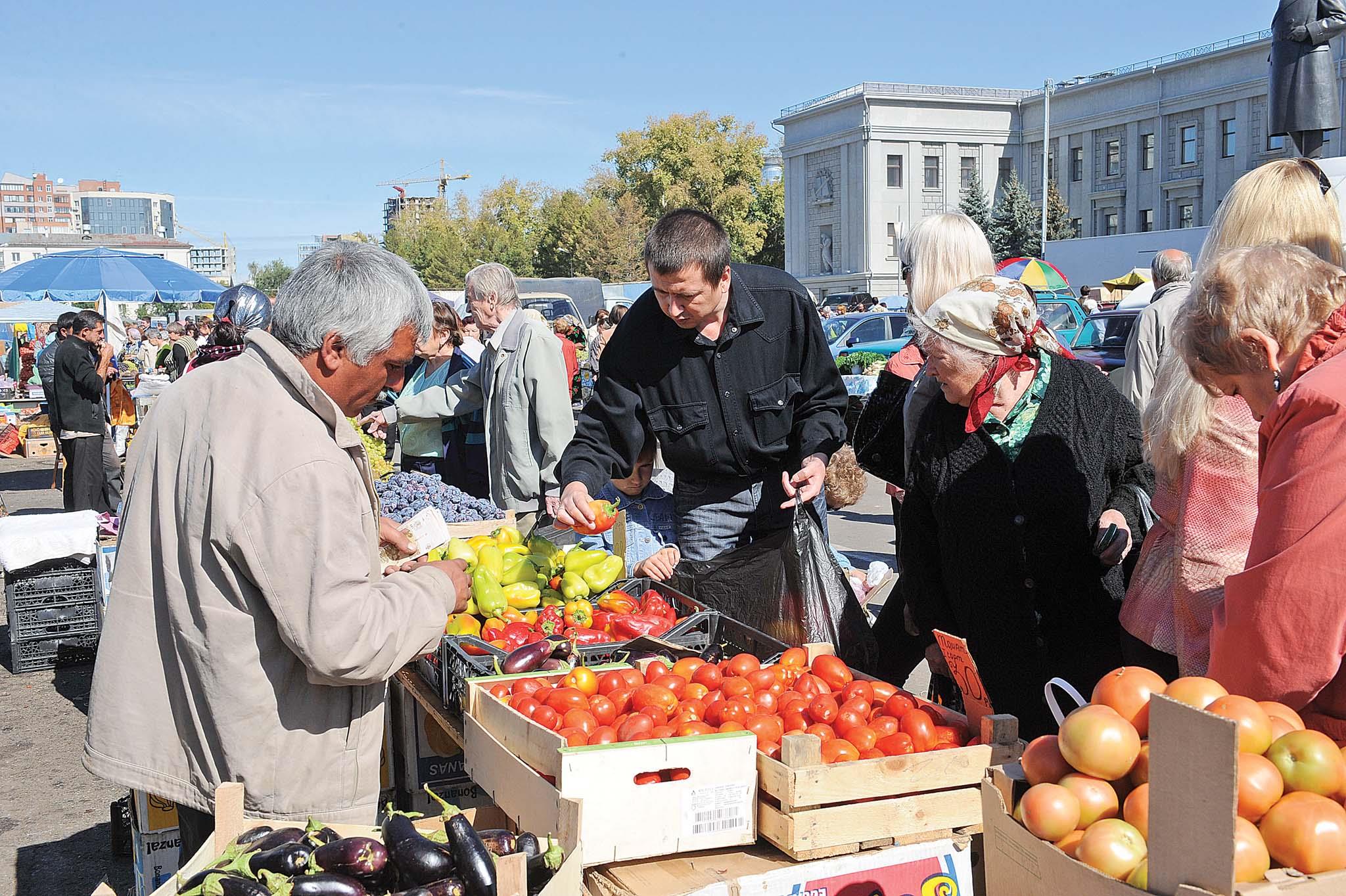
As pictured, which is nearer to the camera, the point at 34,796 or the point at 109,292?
the point at 34,796

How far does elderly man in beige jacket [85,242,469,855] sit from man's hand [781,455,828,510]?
1.39 meters

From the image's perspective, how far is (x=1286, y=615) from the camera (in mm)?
1732

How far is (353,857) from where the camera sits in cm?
200

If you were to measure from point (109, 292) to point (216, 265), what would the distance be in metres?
202

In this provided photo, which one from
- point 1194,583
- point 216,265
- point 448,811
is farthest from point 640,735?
point 216,265

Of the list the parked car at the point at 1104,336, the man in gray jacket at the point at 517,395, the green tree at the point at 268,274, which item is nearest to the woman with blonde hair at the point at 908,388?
the man in gray jacket at the point at 517,395

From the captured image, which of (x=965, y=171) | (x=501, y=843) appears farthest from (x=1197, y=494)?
(x=965, y=171)

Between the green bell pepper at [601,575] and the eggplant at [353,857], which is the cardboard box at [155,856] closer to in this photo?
the eggplant at [353,857]

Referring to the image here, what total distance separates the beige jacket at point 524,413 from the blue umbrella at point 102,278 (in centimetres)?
920

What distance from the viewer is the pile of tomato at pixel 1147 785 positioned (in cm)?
149

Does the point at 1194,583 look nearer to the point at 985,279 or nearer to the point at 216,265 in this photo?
the point at 985,279

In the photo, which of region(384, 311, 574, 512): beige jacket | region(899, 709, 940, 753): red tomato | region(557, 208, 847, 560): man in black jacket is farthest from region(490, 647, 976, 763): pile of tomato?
region(384, 311, 574, 512): beige jacket

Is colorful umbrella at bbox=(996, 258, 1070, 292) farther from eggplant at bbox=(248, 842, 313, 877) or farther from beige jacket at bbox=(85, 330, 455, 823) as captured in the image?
eggplant at bbox=(248, 842, 313, 877)

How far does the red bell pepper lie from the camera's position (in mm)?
3398
